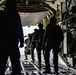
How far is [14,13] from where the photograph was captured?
23.8ft

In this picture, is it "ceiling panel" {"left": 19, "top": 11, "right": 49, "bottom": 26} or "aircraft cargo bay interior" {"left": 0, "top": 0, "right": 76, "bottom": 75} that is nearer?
"aircraft cargo bay interior" {"left": 0, "top": 0, "right": 76, "bottom": 75}

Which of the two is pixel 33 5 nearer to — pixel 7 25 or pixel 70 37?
pixel 70 37

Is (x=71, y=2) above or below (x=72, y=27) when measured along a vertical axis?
above

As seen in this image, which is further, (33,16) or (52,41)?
(33,16)

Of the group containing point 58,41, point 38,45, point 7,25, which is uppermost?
point 7,25

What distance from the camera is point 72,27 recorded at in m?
14.8

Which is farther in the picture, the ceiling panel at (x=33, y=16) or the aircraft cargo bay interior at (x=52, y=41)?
the ceiling panel at (x=33, y=16)

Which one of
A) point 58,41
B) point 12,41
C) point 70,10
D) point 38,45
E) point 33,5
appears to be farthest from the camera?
point 33,5

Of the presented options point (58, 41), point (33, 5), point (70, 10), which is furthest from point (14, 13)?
point (33, 5)

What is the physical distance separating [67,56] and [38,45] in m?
3.09

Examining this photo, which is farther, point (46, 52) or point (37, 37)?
point (37, 37)

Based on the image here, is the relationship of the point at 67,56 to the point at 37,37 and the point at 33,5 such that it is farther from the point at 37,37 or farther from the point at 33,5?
the point at 33,5

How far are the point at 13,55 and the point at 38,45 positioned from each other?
4971 millimetres

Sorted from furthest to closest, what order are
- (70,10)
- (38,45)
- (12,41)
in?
(70,10) < (38,45) < (12,41)
